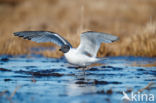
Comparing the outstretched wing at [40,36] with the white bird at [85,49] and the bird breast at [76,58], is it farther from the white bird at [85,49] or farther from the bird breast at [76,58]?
the bird breast at [76,58]

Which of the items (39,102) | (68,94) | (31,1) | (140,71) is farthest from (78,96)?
(31,1)

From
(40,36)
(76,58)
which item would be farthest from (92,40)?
(40,36)

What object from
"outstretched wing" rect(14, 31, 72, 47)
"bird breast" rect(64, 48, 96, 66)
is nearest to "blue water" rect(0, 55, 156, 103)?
"bird breast" rect(64, 48, 96, 66)

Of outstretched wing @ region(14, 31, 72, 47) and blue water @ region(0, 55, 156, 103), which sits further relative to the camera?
outstretched wing @ region(14, 31, 72, 47)

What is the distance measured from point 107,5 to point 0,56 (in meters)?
13.4

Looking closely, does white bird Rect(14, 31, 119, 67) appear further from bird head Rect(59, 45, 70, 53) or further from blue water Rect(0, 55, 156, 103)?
blue water Rect(0, 55, 156, 103)

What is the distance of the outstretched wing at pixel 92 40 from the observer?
9289 millimetres

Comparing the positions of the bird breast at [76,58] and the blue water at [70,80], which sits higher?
the bird breast at [76,58]

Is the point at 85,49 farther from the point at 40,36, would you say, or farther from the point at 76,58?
the point at 40,36

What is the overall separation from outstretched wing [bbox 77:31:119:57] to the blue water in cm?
51

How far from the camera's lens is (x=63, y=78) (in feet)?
32.9

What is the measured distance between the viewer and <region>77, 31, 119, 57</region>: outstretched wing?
30.5ft

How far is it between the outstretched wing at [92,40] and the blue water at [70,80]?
513 millimetres

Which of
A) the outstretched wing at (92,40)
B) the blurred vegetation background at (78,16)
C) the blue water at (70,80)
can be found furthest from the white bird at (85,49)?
the blurred vegetation background at (78,16)
